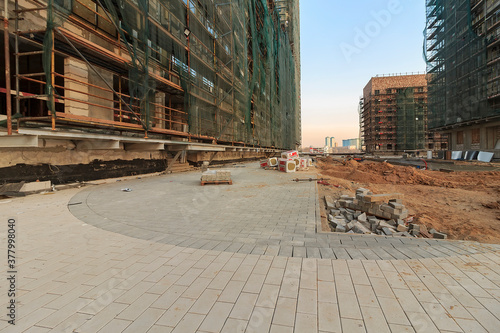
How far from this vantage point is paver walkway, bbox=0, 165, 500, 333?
5.76 ft

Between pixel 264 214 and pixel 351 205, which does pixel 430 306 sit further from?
pixel 351 205

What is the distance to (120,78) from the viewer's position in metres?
10.7

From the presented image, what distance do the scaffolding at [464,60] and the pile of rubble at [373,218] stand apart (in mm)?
35410

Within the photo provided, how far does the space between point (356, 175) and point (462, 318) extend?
13.0 meters

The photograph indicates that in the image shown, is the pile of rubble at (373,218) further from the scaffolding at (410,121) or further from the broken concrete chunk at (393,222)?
the scaffolding at (410,121)

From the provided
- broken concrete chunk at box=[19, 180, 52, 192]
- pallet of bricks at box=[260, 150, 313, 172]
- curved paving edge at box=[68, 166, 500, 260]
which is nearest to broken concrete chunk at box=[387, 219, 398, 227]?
curved paving edge at box=[68, 166, 500, 260]

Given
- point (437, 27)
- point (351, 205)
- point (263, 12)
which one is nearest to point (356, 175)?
point (351, 205)

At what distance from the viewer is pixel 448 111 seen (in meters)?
35.8

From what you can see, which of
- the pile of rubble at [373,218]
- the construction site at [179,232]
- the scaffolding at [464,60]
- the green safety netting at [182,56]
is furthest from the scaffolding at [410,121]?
the pile of rubble at [373,218]

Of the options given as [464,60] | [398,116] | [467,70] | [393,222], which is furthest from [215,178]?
[398,116]

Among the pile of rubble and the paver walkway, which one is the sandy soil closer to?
the pile of rubble

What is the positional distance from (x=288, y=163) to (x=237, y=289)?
43.9ft

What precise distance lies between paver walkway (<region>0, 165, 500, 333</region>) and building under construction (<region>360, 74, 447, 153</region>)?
7636 centimetres

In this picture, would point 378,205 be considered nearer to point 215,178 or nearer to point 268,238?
point 268,238
